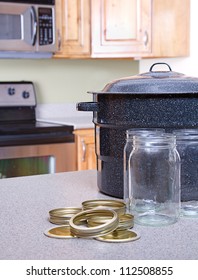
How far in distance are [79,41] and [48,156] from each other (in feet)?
2.79

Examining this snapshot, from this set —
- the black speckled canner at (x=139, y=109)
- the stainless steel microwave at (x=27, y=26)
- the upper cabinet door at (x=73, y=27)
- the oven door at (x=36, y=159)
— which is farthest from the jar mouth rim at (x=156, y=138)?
the upper cabinet door at (x=73, y=27)

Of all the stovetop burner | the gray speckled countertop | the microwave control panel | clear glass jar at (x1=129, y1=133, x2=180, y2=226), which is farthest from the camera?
the microwave control panel

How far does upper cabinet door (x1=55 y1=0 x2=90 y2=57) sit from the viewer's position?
353cm

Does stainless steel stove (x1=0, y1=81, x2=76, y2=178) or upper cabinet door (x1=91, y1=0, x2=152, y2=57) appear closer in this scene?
stainless steel stove (x1=0, y1=81, x2=76, y2=178)

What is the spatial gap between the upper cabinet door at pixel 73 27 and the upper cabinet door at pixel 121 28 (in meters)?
0.05

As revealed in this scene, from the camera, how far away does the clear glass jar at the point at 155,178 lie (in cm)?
111

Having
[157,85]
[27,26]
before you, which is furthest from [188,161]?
[27,26]

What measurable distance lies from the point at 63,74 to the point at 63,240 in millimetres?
3075

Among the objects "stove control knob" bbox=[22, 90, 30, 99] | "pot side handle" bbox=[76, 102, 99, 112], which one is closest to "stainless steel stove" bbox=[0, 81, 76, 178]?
"stove control knob" bbox=[22, 90, 30, 99]

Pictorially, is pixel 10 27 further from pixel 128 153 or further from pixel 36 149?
pixel 128 153

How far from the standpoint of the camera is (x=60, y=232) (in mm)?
1029

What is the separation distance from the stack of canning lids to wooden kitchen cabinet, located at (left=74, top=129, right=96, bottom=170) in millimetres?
2213

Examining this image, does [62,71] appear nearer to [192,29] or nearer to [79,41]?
[79,41]

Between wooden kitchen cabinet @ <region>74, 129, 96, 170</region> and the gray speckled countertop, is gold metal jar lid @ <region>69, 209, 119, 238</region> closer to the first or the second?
the gray speckled countertop
